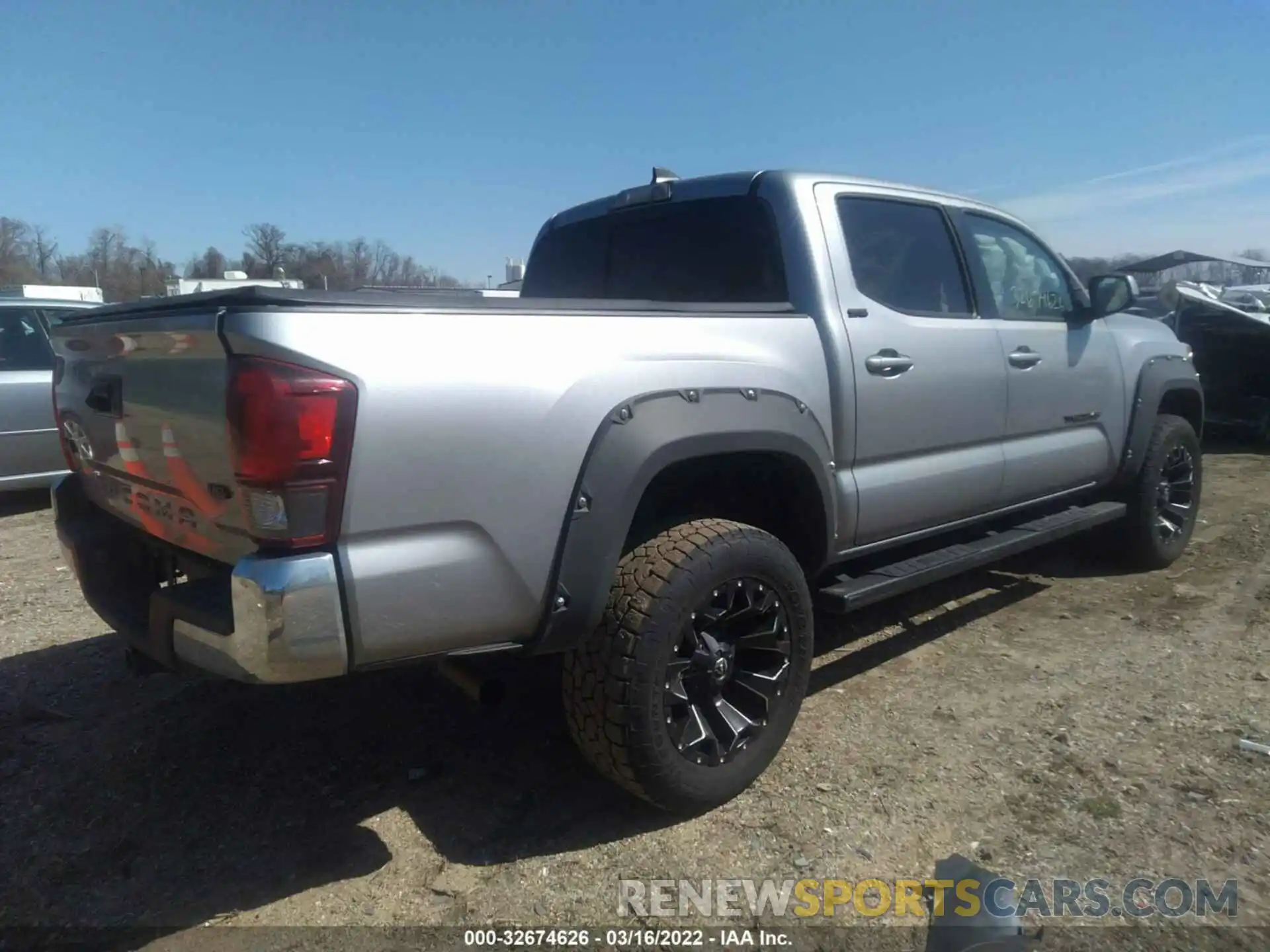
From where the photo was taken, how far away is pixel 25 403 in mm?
6934

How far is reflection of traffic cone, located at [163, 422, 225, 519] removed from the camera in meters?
2.34

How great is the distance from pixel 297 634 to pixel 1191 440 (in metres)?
5.22

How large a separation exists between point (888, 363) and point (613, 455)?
55.0 inches

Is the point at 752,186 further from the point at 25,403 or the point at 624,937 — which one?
the point at 25,403

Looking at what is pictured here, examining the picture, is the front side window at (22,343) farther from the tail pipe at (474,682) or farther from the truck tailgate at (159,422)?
the tail pipe at (474,682)

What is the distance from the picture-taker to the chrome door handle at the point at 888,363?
11.0 feet

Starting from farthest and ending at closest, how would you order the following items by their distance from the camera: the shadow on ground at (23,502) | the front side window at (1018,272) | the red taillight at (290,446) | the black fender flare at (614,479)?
the shadow on ground at (23,502) → the front side window at (1018,272) → the black fender flare at (614,479) → the red taillight at (290,446)

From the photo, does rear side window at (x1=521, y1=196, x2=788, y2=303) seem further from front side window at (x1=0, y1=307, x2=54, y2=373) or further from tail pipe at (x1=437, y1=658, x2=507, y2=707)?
front side window at (x1=0, y1=307, x2=54, y2=373)

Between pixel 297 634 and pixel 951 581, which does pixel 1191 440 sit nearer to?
pixel 951 581

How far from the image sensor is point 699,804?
2779 millimetres

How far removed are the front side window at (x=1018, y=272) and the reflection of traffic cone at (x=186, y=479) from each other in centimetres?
325

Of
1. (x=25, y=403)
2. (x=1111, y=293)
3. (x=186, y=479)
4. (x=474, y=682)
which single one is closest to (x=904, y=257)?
(x=1111, y=293)

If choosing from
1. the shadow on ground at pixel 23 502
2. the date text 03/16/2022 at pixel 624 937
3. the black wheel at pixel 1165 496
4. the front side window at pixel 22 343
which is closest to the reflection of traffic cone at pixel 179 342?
the date text 03/16/2022 at pixel 624 937

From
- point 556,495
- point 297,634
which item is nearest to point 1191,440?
point 556,495
